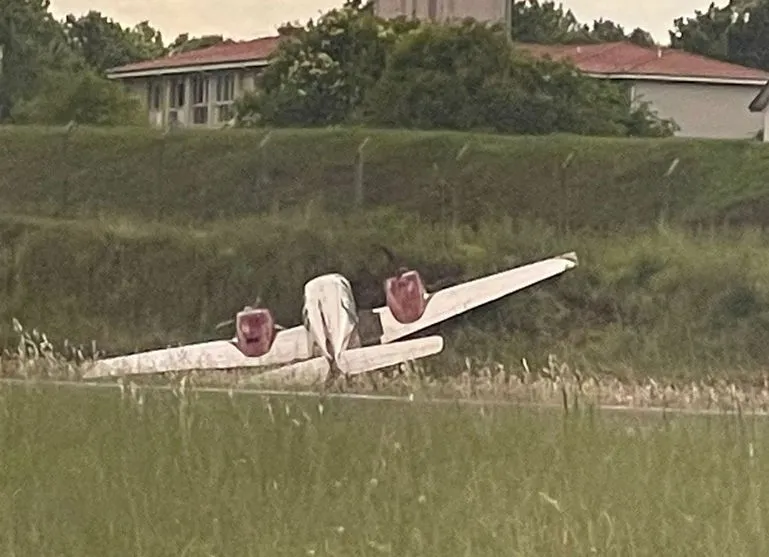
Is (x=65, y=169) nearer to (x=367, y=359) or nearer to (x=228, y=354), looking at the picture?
(x=228, y=354)

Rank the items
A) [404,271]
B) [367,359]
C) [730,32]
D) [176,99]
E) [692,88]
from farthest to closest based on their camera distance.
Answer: [730,32]
[176,99]
[692,88]
[404,271]
[367,359]

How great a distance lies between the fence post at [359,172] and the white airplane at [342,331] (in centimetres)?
466

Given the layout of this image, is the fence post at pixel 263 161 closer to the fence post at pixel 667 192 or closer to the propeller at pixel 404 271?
the propeller at pixel 404 271

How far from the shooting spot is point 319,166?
29.7 m

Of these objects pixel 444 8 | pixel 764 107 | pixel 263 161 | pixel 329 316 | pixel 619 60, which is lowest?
pixel 329 316

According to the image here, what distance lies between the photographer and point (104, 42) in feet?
311

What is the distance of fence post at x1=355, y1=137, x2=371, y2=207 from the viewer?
1134 inches

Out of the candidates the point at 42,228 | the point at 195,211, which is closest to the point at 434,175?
the point at 195,211

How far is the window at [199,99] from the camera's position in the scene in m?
60.1

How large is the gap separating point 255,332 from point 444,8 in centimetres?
3058

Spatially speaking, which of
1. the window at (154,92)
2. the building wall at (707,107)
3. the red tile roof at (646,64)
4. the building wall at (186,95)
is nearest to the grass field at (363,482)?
the red tile roof at (646,64)

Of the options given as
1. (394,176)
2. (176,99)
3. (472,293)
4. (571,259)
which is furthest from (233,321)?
(176,99)

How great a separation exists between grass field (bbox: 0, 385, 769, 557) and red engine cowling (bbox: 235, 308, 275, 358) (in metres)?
14.4

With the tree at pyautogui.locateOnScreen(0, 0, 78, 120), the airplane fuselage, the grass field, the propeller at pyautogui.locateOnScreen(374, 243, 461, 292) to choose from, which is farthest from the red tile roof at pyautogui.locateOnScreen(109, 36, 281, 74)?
the grass field
